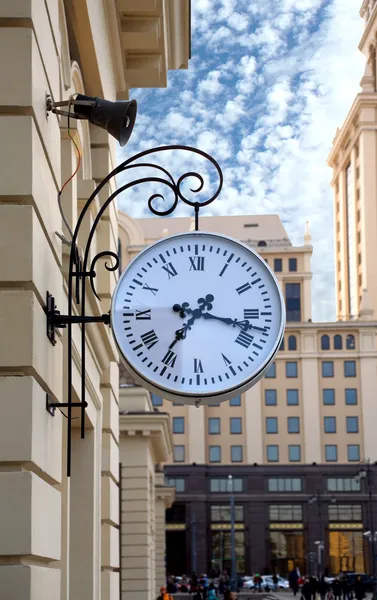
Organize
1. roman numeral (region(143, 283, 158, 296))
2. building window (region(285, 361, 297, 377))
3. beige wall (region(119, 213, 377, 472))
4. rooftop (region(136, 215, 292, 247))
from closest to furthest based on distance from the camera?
roman numeral (region(143, 283, 158, 296)) < beige wall (region(119, 213, 377, 472)) < building window (region(285, 361, 297, 377)) < rooftop (region(136, 215, 292, 247))

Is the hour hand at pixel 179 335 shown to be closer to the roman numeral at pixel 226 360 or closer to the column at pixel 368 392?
the roman numeral at pixel 226 360

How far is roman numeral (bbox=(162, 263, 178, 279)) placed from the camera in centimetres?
626

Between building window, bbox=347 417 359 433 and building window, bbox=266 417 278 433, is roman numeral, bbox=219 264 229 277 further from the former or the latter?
building window, bbox=347 417 359 433

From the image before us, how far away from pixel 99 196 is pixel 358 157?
10909 centimetres

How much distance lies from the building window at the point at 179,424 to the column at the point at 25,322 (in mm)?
95813

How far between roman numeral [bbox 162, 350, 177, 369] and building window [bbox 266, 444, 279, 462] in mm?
97472

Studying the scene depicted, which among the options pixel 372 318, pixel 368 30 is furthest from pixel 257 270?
pixel 368 30

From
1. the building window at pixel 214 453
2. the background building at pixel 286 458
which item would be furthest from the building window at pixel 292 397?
the building window at pixel 214 453

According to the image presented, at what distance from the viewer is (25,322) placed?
5.66 metres

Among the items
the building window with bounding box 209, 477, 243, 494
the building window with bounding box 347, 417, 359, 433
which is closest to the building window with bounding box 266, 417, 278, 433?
the building window with bounding box 209, 477, 243, 494

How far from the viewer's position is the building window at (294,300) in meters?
108

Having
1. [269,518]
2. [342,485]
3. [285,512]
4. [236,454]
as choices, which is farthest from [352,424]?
[269,518]

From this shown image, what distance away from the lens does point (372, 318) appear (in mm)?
109000

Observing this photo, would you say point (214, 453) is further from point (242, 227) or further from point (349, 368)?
point (242, 227)
